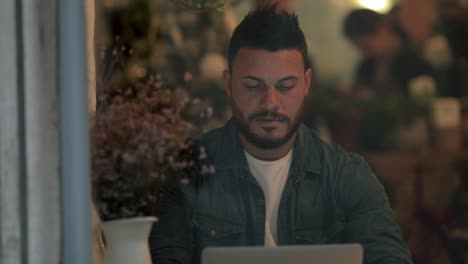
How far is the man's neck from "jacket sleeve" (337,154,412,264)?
20 cm

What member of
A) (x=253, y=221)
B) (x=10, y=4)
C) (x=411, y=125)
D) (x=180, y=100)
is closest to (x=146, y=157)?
(x=180, y=100)

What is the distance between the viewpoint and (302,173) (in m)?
3.36

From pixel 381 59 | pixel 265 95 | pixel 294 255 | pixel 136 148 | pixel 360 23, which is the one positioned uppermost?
pixel 360 23

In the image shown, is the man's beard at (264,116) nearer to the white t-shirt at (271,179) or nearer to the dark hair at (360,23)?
the white t-shirt at (271,179)

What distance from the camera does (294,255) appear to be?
3.00m

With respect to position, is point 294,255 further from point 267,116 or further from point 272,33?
point 272,33

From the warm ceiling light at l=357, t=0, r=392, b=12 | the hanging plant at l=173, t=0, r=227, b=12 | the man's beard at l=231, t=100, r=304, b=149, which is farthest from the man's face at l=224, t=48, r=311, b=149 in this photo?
the warm ceiling light at l=357, t=0, r=392, b=12

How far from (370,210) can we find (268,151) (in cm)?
40

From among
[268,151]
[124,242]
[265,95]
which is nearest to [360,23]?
[265,95]

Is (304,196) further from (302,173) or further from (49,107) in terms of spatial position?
(49,107)

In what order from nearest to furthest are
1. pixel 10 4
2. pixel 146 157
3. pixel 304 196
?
pixel 10 4, pixel 146 157, pixel 304 196

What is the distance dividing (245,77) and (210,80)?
125mm

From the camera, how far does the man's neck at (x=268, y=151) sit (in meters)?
3.37

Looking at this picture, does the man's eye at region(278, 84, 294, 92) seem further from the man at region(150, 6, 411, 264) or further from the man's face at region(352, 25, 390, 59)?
the man's face at region(352, 25, 390, 59)
